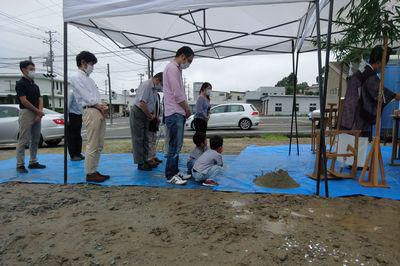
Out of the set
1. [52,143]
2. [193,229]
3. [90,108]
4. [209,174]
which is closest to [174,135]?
[209,174]

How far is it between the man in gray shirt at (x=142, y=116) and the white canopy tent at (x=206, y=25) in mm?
1038

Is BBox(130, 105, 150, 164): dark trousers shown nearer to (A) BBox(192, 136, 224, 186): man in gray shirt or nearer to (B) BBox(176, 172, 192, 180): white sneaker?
(B) BBox(176, 172, 192, 180): white sneaker

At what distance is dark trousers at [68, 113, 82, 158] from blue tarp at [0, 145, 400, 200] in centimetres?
32

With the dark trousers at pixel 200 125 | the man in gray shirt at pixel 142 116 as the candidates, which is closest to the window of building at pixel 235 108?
the dark trousers at pixel 200 125

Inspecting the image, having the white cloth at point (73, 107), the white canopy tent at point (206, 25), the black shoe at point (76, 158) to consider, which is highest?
the white canopy tent at point (206, 25)

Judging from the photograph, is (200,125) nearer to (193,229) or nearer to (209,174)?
(209,174)

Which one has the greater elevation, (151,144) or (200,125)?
(200,125)

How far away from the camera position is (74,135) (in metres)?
6.11

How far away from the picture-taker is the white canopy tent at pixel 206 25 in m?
3.68

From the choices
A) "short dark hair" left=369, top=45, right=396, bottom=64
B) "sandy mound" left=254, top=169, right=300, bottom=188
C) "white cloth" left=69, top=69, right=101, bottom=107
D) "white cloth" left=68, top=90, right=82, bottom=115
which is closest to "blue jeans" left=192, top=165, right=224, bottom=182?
"sandy mound" left=254, top=169, right=300, bottom=188

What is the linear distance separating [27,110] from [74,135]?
134 cm

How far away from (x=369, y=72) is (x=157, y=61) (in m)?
5.37

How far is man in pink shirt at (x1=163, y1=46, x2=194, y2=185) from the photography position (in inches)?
160

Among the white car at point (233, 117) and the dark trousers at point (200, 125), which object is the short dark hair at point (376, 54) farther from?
the white car at point (233, 117)
